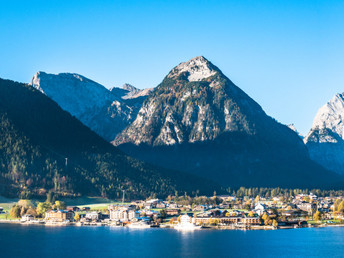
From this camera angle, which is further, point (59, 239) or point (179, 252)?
point (59, 239)

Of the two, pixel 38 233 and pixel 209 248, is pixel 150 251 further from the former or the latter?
pixel 38 233

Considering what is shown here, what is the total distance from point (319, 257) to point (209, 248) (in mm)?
25292

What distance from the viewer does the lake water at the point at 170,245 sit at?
515 feet

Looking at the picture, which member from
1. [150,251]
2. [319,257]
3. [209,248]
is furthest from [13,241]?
[319,257]

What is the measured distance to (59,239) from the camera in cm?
18300

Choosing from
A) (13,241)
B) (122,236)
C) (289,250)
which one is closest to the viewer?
(289,250)

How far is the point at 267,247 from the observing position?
553 ft

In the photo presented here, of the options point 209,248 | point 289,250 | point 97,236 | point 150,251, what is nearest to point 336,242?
point 289,250

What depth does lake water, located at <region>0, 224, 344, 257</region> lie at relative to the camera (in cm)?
15688

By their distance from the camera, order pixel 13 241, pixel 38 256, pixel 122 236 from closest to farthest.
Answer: pixel 38 256
pixel 13 241
pixel 122 236

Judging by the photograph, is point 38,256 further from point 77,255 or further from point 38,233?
point 38,233

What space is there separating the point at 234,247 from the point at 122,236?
38.5 meters

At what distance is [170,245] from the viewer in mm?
169875

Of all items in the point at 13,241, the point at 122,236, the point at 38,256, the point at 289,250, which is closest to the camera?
the point at 38,256
